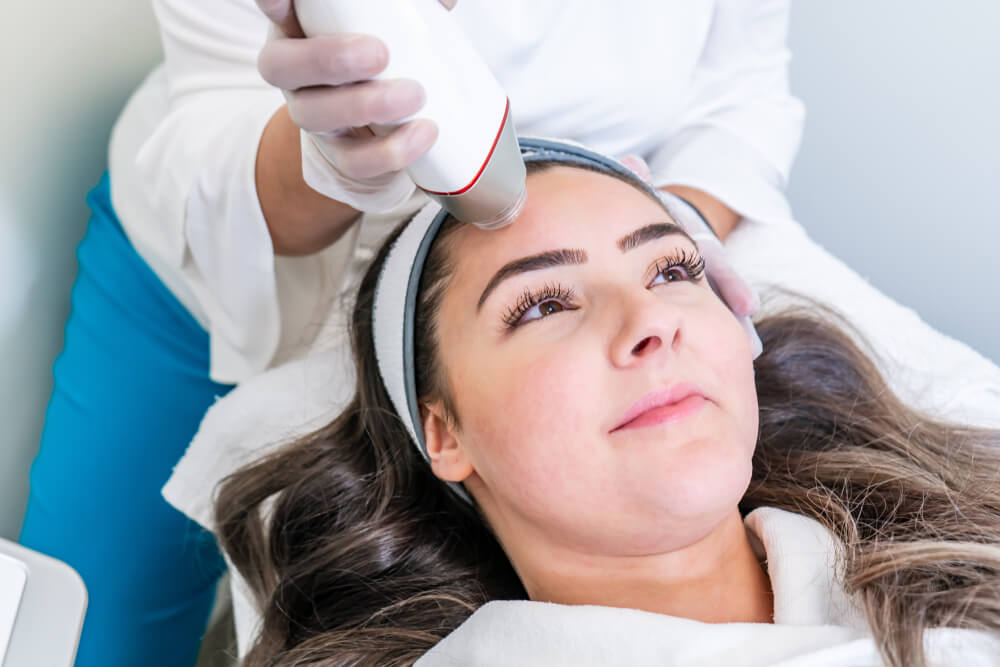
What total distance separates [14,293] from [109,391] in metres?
0.23

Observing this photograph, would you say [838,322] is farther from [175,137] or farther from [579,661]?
[175,137]

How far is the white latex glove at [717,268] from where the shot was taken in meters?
1.14

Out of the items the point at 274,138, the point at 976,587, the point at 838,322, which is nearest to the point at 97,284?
the point at 274,138

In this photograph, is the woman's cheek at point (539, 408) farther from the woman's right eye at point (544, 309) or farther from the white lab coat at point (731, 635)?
the white lab coat at point (731, 635)

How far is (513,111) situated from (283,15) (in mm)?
589

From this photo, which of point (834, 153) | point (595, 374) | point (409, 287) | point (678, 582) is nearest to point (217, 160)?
point (409, 287)

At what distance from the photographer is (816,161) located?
1.90m

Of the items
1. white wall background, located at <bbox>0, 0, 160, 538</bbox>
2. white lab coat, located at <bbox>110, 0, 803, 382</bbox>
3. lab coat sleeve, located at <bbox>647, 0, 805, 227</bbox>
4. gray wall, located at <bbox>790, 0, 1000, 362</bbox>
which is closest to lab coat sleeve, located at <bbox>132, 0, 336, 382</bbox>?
white lab coat, located at <bbox>110, 0, 803, 382</bbox>

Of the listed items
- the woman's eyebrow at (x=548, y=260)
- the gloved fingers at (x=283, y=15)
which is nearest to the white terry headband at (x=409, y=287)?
the woman's eyebrow at (x=548, y=260)

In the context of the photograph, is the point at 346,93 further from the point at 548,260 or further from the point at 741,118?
the point at 741,118

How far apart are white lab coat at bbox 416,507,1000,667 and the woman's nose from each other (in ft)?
0.88

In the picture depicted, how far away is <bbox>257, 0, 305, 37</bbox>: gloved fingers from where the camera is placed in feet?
2.26

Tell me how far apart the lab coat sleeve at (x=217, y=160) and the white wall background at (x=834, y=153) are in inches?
12.7

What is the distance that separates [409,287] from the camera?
103cm
